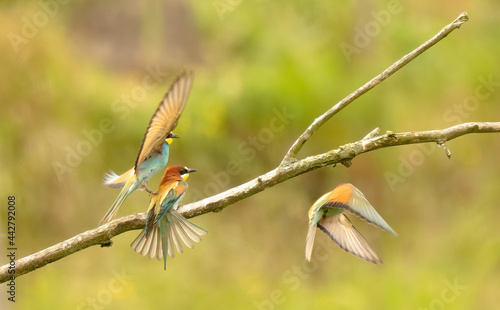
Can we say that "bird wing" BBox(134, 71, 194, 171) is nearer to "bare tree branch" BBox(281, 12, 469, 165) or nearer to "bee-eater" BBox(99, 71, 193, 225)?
"bee-eater" BBox(99, 71, 193, 225)

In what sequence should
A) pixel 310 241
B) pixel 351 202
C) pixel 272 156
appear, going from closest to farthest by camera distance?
pixel 310 241
pixel 351 202
pixel 272 156

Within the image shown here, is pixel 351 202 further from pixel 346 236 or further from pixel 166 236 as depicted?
pixel 166 236

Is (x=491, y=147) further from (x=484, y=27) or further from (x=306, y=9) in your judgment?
(x=306, y=9)

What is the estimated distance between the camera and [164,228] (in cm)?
132

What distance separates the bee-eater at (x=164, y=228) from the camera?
126 cm

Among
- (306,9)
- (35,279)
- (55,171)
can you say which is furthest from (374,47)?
(35,279)

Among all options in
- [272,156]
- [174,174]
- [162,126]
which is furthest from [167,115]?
[272,156]

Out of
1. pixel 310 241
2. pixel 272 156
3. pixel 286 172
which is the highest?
pixel 272 156

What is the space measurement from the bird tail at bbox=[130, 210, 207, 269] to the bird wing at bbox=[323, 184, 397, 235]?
0.74 feet

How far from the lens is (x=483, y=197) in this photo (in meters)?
5.02

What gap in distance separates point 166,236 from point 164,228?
2 cm

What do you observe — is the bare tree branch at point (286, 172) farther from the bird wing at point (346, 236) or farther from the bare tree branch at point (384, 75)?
the bird wing at point (346, 236)

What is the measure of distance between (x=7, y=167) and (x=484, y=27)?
3514mm

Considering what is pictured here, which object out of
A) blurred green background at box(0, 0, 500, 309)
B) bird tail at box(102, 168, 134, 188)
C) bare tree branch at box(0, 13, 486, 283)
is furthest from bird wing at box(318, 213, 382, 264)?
blurred green background at box(0, 0, 500, 309)
